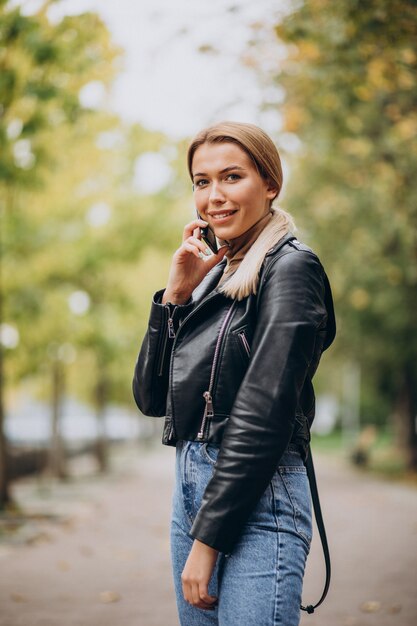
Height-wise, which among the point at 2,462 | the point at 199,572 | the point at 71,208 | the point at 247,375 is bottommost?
the point at 2,462

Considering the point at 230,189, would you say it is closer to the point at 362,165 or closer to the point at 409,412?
the point at 362,165

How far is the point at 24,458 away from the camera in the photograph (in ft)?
78.1

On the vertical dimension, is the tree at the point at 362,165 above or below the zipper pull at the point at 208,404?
above

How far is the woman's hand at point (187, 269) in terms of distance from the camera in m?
2.55

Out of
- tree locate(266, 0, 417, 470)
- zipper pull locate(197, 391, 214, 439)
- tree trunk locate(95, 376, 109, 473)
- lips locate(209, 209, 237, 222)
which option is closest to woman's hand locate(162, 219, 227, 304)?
lips locate(209, 209, 237, 222)

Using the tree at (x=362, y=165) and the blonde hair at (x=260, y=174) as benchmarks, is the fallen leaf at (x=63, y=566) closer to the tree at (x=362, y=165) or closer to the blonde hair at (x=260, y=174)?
the tree at (x=362, y=165)

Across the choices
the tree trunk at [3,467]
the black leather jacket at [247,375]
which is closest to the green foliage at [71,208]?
the tree trunk at [3,467]

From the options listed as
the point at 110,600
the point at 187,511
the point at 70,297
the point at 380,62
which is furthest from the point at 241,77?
the point at 187,511

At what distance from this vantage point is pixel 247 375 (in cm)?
210

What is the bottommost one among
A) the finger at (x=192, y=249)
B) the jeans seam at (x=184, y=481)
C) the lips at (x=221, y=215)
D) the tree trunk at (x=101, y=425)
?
the tree trunk at (x=101, y=425)

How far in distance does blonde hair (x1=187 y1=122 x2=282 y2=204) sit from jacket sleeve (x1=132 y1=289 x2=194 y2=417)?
0.47m

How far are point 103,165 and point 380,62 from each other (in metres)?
6.11

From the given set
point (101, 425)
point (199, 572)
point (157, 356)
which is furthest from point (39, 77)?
point (101, 425)

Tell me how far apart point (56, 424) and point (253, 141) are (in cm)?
1868
